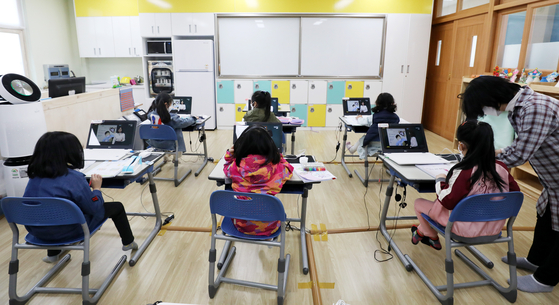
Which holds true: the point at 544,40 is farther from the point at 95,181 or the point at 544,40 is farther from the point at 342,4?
the point at 95,181

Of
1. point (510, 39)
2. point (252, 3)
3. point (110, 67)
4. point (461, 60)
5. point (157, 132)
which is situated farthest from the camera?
point (110, 67)

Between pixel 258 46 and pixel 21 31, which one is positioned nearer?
pixel 21 31

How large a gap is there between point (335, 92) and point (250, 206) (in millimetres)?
5638

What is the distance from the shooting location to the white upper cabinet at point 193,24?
6.75 m

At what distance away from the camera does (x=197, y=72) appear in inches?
273

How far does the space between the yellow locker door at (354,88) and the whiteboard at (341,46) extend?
21 centimetres

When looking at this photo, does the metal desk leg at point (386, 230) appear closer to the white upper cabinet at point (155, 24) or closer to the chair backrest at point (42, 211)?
the chair backrest at point (42, 211)

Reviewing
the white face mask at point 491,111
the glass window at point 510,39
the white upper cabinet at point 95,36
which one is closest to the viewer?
the white face mask at point 491,111

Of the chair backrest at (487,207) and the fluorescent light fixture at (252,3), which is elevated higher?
the fluorescent light fixture at (252,3)

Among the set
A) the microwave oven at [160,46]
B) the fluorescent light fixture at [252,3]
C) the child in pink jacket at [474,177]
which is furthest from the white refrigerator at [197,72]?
the child in pink jacket at [474,177]

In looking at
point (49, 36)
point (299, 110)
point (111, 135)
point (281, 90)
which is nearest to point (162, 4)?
point (49, 36)

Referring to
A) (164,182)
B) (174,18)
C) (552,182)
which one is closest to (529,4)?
(552,182)

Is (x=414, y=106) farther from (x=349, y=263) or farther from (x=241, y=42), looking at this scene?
(x=349, y=263)

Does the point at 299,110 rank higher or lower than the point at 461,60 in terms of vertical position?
lower
